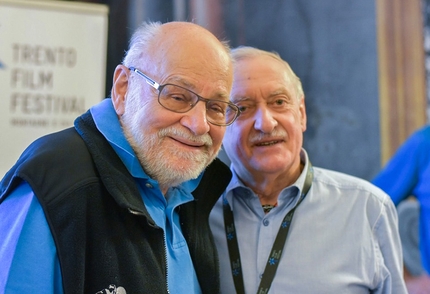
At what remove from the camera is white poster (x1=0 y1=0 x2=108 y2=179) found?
2682 mm

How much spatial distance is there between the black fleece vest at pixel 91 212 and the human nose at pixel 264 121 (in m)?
0.71

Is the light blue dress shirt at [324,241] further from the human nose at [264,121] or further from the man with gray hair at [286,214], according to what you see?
the human nose at [264,121]

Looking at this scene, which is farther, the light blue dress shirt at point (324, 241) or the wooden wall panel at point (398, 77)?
the wooden wall panel at point (398, 77)

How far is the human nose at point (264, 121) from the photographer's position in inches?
75.4

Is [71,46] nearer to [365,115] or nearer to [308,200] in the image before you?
[308,200]

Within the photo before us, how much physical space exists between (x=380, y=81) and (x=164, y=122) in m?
2.16

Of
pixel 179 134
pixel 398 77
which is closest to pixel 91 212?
pixel 179 134

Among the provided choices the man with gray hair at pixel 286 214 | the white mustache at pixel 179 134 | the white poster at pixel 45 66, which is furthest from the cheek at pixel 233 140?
the white poster at pixel 45 66

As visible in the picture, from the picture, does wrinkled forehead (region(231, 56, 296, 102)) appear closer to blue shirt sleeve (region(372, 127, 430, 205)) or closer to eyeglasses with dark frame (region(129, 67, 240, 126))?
eyeglasses with dark frame (region(129, 67, 240, 126))

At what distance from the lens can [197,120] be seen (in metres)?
1.48

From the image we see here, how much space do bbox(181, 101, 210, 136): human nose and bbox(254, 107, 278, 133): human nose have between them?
47 centimetres

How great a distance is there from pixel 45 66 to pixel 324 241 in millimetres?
1920

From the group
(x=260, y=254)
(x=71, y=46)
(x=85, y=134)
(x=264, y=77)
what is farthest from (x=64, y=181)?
(x=71, y=46)

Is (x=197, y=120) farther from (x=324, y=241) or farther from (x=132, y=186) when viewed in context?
(x=324, y=241)
